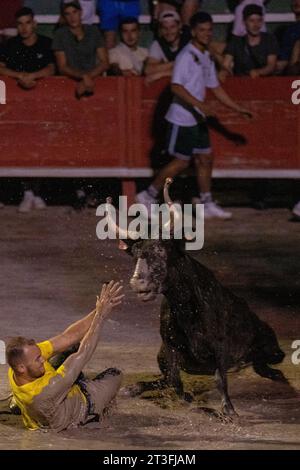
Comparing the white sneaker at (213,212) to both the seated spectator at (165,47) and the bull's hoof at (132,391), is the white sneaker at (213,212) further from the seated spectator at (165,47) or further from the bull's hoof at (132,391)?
the bull's hoof at (132,391)

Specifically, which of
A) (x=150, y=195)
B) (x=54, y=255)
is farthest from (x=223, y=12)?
(x=54, y=255)

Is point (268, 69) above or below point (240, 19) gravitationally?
below

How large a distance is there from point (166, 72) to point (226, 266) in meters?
2.88

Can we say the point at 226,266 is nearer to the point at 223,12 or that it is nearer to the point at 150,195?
the point at 150,195

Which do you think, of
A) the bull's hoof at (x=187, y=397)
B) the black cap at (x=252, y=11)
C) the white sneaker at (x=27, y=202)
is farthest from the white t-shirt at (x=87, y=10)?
the bull's hoof at (x=187, y=397)

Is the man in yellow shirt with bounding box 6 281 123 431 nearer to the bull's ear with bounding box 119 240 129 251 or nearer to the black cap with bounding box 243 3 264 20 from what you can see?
the bull's ear with bounding box 119 240 129 251

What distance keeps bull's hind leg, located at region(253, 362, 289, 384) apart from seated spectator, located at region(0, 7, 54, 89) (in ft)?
18.8

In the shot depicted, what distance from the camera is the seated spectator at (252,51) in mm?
13219

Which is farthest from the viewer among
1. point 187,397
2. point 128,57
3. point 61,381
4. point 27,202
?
point 27,202

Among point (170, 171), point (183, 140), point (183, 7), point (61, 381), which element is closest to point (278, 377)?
point (61, 381)

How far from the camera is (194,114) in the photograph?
1309 centimetres

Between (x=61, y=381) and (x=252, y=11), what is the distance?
23.0 feet

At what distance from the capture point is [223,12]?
14812mm

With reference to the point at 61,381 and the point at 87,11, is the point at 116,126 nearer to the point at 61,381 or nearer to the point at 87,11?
the point at 87,11
